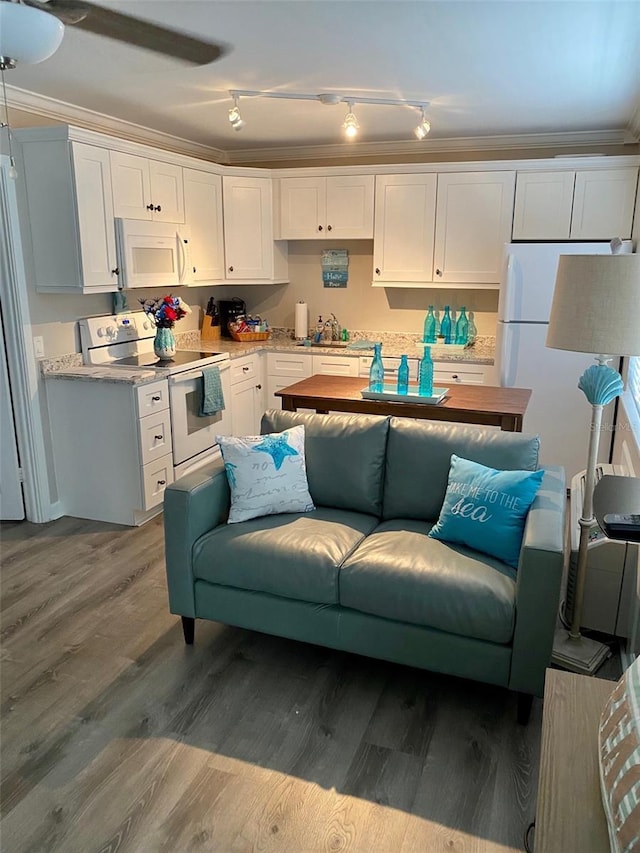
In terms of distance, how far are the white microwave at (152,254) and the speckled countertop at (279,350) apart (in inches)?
22.6

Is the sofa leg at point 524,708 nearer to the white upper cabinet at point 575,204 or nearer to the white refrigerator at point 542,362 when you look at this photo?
the white refrigerator at point 542,362

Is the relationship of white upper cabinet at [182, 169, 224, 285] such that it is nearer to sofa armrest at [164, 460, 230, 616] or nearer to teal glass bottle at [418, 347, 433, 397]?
teal glass bottle at [418, 347, 433, 397]

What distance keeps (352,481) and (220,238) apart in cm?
295

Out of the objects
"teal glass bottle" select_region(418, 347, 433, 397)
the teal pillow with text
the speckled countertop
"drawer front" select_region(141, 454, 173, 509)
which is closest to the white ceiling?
"teal glass bottle" select_region(418, 347, 433, 397)

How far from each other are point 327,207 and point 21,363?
8.83 feet

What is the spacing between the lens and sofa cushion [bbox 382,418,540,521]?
8.75 feet

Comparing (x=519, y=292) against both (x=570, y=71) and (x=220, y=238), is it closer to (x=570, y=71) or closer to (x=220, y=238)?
(x=570, y=71)

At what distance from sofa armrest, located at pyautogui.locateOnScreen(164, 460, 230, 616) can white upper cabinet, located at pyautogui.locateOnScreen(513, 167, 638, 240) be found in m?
3.22

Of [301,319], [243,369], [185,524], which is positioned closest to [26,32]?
[185,524]

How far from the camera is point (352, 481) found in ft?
9.44

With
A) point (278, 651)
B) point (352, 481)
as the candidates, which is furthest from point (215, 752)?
point (352, 481)

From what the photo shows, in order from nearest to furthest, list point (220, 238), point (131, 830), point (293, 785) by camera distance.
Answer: point (131, 830) → point (293, 785) → point (220, 238)

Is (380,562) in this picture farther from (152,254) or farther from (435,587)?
(152,254)

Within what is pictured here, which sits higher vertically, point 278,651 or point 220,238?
point 220,238
